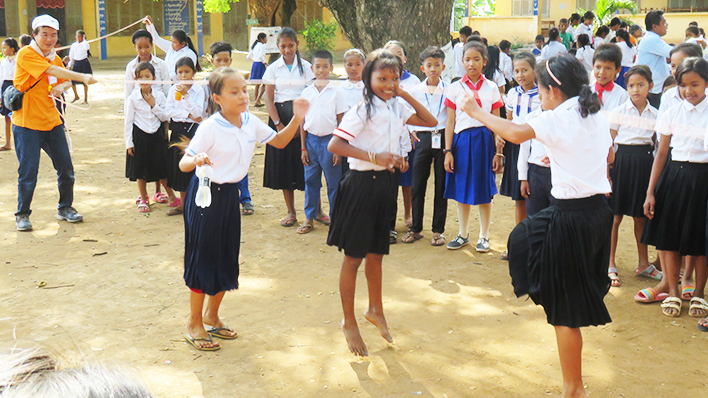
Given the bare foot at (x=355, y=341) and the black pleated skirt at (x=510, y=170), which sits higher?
the black pleated skirt at (x=510, y=170)

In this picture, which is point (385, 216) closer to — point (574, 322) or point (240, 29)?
point (574, 322)

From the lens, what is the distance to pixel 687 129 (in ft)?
12.3

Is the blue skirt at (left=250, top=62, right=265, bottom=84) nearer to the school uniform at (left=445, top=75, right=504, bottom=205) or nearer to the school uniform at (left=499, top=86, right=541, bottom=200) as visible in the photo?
the school uniform at (left=445, top=75, right=504, bottom=205)

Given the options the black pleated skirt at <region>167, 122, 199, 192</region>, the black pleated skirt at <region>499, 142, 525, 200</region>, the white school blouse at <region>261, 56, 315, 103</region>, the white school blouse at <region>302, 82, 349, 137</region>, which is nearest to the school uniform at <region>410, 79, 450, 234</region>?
the black pleated skirt at <region>499, 142, 525, 200</region>

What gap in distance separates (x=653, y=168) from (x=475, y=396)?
A: 6.27 feet

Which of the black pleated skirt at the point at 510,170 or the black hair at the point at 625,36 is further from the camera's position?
the black hair at the point at 625,36

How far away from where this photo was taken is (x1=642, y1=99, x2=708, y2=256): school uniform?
3740 mm

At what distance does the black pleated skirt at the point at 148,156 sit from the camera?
6117 millimetres

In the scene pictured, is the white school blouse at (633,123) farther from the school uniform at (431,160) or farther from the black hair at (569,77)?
the black hair at (569,77)

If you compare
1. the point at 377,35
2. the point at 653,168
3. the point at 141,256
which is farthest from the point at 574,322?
the point at 377,35

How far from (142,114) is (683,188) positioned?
14.8ft

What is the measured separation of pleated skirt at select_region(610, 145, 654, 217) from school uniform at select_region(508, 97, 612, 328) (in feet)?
5.15

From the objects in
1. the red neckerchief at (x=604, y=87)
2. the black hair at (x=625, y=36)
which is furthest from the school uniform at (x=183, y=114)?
the black hair at (x=625, y=36)

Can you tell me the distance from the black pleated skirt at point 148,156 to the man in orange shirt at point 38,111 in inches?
23.5
